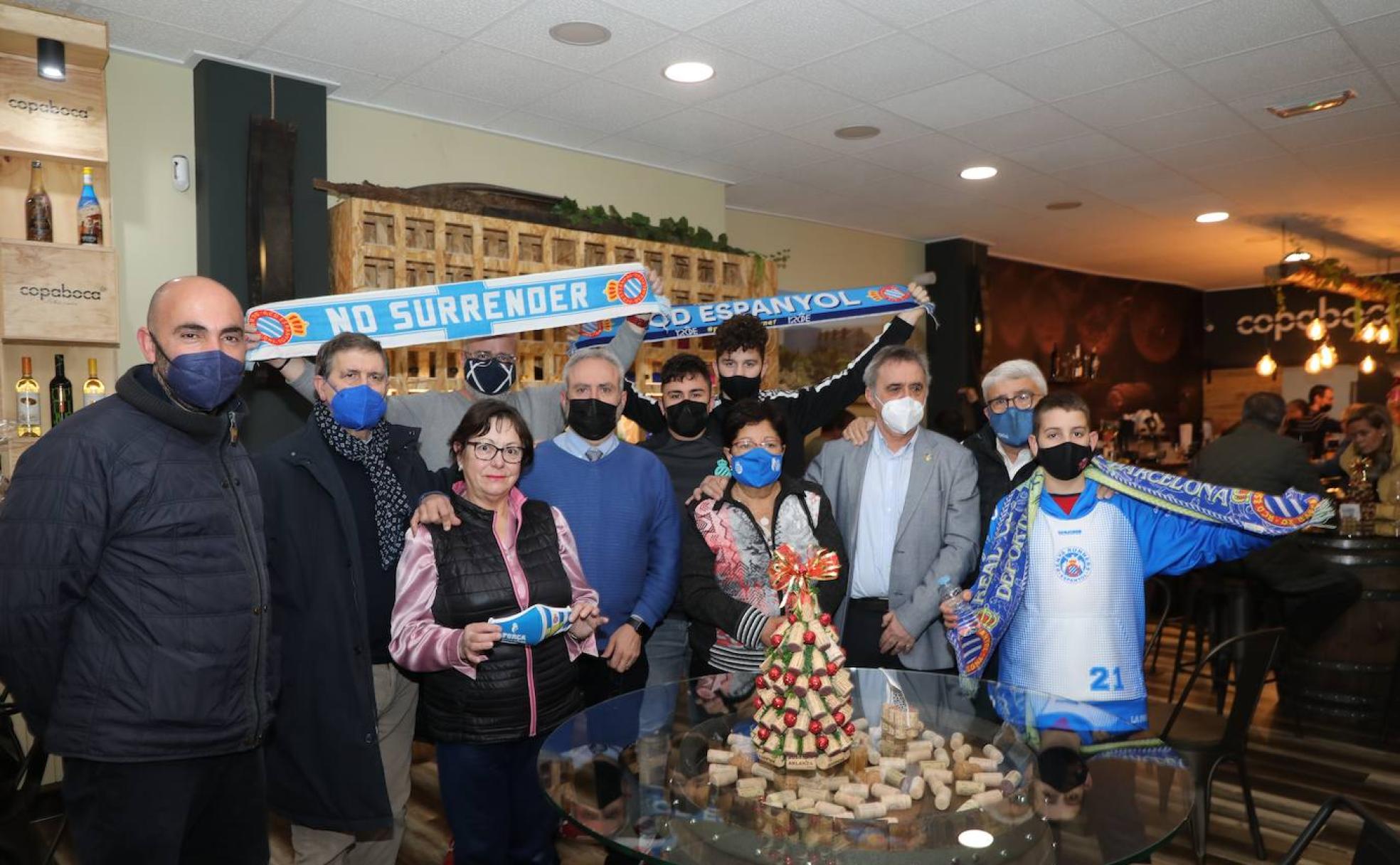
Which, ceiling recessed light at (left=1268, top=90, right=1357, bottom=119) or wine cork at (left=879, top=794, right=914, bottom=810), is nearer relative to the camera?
wine cork at (left=879, top=794, right=914, bottom=810)

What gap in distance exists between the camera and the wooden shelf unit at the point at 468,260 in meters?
4.89

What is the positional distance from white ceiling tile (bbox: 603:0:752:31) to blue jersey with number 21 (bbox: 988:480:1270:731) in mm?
2621

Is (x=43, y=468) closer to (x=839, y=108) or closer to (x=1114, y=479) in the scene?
(x=1114, y=479)

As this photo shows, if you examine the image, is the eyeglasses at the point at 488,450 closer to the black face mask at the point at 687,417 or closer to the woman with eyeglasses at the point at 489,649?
the woman with eyeglasses at the point at 489,649

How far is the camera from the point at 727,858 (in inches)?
59.7

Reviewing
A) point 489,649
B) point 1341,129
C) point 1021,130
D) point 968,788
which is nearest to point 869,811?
point 968,788

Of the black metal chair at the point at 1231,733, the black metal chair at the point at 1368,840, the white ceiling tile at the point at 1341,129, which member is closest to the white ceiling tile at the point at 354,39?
the black metal chair at the point at 1231,733

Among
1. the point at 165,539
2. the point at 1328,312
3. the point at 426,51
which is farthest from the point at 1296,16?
the point at 1328,312

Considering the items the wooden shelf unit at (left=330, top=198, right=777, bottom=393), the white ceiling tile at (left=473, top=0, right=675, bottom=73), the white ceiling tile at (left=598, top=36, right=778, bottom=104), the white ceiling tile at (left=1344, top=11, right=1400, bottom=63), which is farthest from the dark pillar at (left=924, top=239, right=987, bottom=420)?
the white ceiling tile at (left=473, top=0, right=675, bottom=73)

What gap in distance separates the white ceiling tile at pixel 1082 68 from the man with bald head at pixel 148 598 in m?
4.13

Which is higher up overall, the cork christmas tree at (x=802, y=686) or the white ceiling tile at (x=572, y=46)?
the white ceiling tile at (x=572, y=46)

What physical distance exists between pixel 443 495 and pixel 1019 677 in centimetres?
166

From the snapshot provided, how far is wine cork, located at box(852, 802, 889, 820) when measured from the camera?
5.38ft

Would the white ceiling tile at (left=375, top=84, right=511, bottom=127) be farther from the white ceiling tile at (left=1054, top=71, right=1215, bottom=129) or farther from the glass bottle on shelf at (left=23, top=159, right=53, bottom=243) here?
the white ceiling tile at (left=1054, top=71, right=1215, bottom=129)
